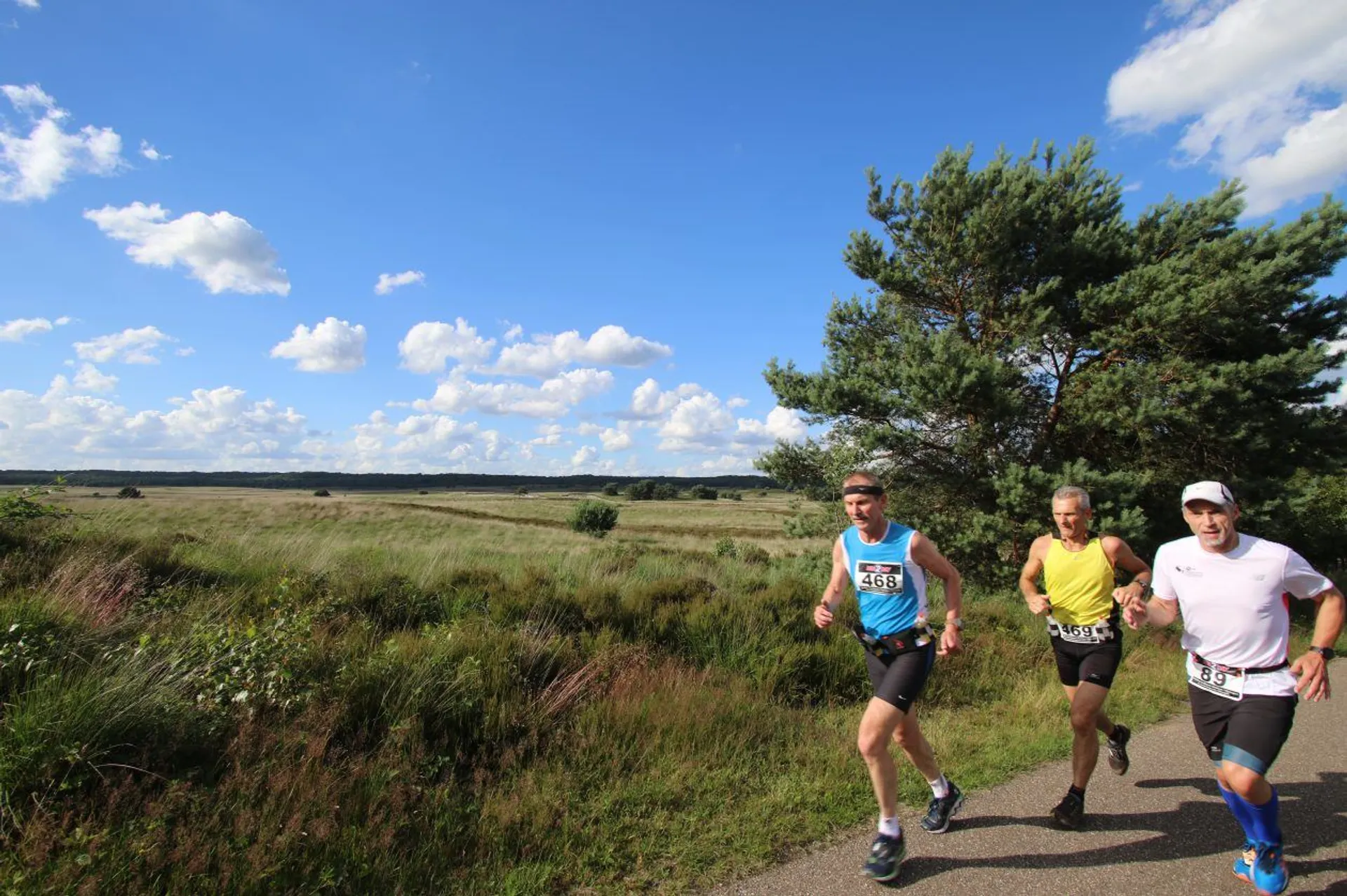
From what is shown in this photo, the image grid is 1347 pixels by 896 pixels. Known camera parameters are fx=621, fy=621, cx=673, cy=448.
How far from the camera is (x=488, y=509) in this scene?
66312 millimetres

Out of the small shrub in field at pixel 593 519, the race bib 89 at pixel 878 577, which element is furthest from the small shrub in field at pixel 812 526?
the small shrub in field at pixel 593 519

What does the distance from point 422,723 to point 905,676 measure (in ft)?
10.1

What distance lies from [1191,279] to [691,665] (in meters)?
11.2

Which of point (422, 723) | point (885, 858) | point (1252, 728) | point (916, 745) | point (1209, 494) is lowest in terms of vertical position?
point (885, 858)

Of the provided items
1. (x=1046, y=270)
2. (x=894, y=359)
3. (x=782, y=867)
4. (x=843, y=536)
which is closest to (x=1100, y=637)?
(x=843, y=536)

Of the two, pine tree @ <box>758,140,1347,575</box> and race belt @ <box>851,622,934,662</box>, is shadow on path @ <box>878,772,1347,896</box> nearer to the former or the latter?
race belt @ <box>851,622,934,662</box>

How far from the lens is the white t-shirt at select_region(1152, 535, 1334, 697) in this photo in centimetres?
293

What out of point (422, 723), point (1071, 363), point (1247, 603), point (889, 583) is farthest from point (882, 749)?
point (1071, 363)

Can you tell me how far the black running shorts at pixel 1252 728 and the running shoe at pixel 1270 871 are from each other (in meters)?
0.40

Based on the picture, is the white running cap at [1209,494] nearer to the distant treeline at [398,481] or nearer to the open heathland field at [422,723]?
the open heathland field at [422,723]

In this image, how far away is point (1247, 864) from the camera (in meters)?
3.02

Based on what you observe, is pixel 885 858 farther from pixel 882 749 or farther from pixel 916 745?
pixel 916 745

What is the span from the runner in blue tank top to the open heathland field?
0.50 meters

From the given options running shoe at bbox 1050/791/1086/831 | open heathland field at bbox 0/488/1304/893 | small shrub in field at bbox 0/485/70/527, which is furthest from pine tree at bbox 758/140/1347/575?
small shrub in field at bbox 0/485/70/527
